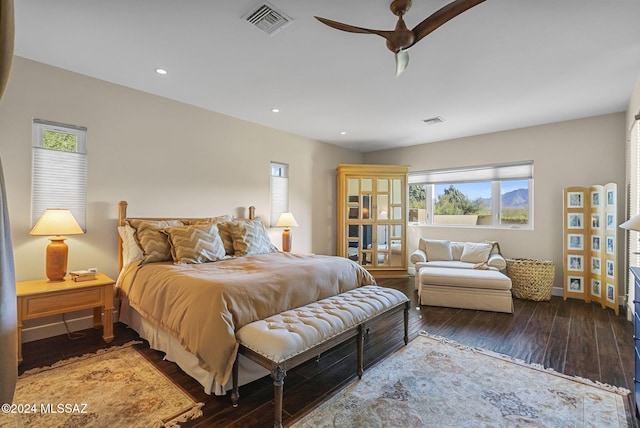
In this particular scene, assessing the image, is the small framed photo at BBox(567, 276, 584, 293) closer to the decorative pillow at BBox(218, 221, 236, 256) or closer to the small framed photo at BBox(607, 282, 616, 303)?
the small framed photo at BBox(607, 282, 616, 303)

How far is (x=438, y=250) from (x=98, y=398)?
184 inches

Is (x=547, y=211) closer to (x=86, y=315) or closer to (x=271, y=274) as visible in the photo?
(x=271, y=274)

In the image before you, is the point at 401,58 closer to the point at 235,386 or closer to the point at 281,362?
the point at 281,362

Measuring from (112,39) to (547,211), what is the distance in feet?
19.1

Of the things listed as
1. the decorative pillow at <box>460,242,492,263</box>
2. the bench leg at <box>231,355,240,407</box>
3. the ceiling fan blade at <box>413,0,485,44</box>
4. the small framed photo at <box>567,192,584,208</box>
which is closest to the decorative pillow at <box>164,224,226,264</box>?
the bench leg at <box>231,355,240,407</box>

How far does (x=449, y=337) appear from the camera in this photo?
295 cm

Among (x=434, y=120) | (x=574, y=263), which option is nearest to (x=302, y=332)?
(x=434, y=120)

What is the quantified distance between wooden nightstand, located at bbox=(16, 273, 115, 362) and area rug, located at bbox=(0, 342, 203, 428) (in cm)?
42

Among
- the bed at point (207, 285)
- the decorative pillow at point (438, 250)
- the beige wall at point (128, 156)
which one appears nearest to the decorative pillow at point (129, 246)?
the bed at point (207, 285)

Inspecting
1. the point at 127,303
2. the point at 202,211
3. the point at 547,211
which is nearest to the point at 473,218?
the point at 547,211

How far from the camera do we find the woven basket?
13.7 feet

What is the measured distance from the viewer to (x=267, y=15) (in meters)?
2.14

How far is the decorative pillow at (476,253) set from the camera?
4719 mm

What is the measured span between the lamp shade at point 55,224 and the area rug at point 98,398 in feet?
3.54
